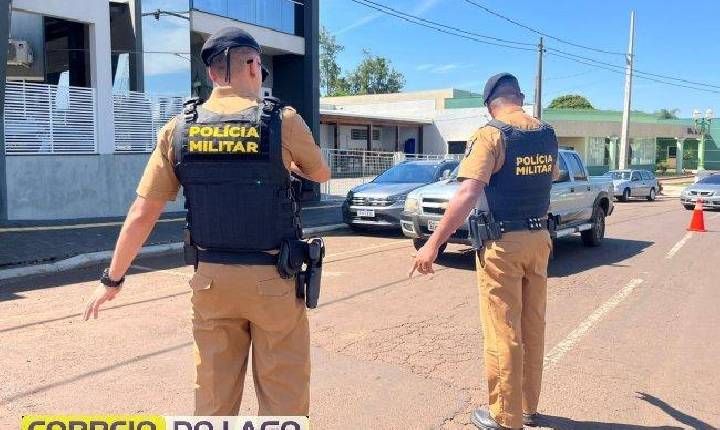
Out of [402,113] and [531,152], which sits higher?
[402,113]

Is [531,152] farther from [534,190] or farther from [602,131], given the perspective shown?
[602,131]

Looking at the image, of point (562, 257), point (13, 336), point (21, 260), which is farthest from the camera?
point (562, 257)

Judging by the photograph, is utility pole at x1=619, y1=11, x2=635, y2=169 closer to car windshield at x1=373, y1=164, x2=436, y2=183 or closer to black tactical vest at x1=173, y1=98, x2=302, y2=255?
car windshield at x1=373, y1=164, x2=436, y2=183

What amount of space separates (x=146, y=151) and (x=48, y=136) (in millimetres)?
2294

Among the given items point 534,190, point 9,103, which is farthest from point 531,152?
point 9,103

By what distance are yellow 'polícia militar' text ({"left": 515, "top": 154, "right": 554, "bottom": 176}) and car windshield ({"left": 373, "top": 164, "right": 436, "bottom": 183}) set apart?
924 cm

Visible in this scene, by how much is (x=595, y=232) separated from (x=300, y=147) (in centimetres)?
955

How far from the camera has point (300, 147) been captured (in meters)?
2.54

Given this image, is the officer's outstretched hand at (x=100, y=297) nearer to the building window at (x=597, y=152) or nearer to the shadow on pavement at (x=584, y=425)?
the shadow on pavement at (x=584, y=425)

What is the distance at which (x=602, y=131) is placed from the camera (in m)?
42.8

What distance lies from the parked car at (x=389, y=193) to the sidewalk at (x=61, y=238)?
1.41 metres

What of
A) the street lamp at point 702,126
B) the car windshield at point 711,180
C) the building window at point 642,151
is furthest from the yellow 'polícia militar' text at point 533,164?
the street lamp at point 702,126

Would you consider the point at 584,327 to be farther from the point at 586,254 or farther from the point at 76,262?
the point at 76,262

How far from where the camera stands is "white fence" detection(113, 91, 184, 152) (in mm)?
14102
